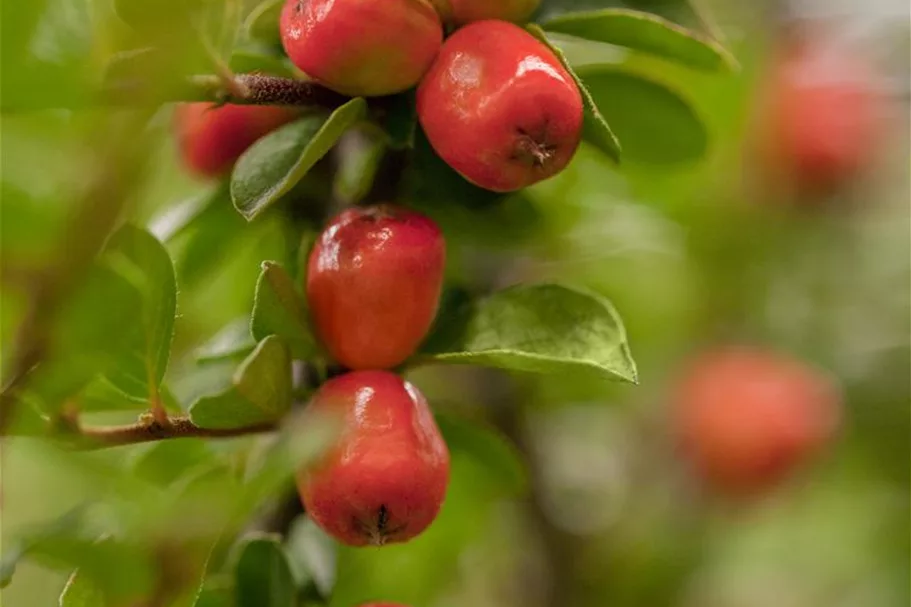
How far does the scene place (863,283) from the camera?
977mm

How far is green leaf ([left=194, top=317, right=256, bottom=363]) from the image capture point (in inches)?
15.2

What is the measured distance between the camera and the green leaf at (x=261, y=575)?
0.37 metres

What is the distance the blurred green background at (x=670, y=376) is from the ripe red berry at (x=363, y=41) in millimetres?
130

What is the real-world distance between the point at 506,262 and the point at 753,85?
0.76 feet

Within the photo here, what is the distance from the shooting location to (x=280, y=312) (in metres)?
0.33

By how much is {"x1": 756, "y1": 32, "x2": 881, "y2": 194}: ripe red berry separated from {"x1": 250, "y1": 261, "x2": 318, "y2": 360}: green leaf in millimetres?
568

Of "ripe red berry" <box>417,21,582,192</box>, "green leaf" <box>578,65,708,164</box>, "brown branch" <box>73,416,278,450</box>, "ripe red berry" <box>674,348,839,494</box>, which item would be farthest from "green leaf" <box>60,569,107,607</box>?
"ripe red berry" <box>674,348,839,494</box>

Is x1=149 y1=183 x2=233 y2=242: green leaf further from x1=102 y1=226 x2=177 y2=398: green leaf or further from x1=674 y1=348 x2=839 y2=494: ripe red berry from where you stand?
x1=674 y1=348 x2=839 y2=494: ripe red berry

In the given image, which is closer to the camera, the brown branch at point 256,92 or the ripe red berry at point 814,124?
the brown branch at point 256,92

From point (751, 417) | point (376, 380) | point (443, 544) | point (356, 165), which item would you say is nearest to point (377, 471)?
point (376, 380)

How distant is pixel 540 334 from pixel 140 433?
0.13 metres

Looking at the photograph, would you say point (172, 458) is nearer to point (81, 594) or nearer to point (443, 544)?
point (81, 594)

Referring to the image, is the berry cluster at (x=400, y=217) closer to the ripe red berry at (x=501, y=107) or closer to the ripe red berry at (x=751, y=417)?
the ripe red berry at (x=501, y=107)

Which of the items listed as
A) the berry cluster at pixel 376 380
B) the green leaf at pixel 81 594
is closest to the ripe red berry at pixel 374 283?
the berry cluster at pixel 376 380
